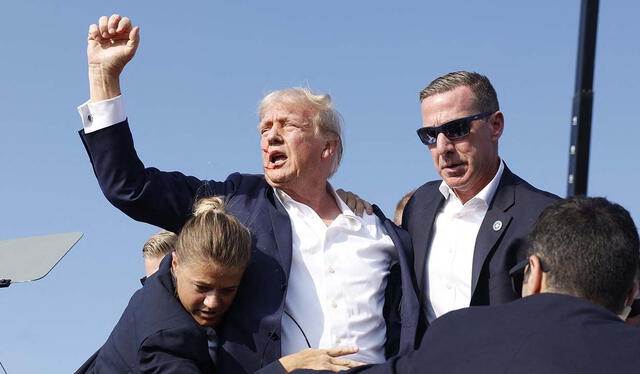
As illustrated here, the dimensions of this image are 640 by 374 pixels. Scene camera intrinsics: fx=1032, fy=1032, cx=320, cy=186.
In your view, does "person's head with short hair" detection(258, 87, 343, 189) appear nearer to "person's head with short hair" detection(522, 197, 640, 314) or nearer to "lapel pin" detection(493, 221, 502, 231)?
"lapel pin" detection(493, 221, 502, 231)

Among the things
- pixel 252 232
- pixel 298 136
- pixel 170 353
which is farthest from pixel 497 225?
pixel 170 353

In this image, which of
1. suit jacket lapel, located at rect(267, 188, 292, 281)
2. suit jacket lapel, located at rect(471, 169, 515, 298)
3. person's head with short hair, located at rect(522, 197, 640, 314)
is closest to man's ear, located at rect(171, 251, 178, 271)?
suit jacket lapel, located at rect(267, 188, 292, 281)

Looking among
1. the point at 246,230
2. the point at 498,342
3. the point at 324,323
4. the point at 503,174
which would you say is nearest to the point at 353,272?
the point at 324,323

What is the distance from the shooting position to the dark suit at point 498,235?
16.1 ft

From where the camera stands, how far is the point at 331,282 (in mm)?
4840

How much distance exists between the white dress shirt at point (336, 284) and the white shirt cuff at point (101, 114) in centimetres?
94

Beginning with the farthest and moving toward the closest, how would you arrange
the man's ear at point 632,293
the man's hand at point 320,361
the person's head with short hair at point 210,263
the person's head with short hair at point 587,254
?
the person's head with short hair at point 210,263, the man's hand at point 320,361, the man's ear at point 632,293, the person's head with short hair at point 587,254

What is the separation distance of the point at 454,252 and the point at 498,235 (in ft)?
0.88

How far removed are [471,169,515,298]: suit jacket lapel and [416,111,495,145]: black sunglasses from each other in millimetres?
342

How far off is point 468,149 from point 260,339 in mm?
1517

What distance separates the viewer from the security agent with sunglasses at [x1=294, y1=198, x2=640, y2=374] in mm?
2859

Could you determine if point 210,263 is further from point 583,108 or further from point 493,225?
point 583,108

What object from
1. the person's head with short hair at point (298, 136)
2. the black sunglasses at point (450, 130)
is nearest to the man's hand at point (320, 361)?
the person's head with short hair at point (298, 136)

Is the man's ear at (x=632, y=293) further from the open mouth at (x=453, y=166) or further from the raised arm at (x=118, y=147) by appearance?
the raised arm at (x=118, y=147)
